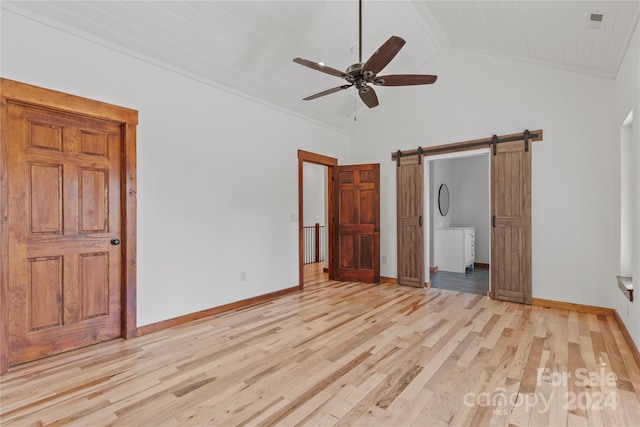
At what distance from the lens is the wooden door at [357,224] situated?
223 inches

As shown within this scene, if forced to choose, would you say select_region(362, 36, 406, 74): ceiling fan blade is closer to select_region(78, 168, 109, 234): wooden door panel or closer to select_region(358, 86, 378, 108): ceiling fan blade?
select_region(358, 86, 378, 108): ceiling fan blade

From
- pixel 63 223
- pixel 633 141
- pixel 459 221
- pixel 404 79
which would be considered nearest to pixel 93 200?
pixel 63 223

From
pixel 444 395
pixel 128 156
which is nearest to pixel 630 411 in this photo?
pixel 444 395

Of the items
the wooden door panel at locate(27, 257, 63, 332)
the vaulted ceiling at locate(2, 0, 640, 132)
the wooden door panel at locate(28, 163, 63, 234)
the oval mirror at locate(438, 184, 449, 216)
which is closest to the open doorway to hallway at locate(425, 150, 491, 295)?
the oval mirror at locate(438, 184, 449, 216)

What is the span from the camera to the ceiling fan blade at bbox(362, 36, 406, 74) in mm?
2301

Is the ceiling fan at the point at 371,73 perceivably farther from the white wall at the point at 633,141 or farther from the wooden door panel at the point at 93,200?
the wooden door panel at the point at 93,200

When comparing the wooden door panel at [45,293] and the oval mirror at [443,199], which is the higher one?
the oval mirror at [443,199]

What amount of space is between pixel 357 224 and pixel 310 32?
3.25 m

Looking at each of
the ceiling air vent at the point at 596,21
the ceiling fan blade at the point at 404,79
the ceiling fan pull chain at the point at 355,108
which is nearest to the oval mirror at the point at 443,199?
the ceiling fan pull chain at the point at 355,108

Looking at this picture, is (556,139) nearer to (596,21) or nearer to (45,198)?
(596,21)

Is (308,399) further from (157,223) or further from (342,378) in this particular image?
(157,223)

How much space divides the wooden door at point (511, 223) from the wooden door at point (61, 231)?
475cm

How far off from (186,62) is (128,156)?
4.13 feet

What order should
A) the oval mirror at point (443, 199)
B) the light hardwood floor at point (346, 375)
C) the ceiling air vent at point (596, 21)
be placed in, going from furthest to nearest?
1. the oval mirror at point (443, 199)
2. the ceiling air vent at point (596, 21)
3. the light hardwood floor at point (346, 375)
